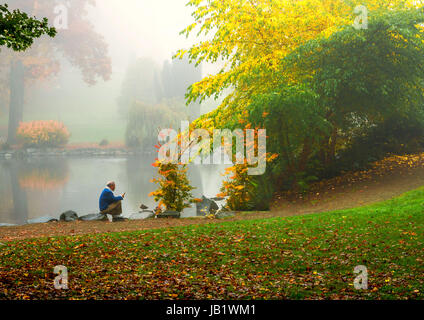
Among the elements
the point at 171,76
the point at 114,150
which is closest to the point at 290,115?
the point at 114,150

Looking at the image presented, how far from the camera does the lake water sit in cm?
1387

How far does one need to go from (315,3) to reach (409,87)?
385cm

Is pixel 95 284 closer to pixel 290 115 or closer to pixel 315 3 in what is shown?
pixel 290 115

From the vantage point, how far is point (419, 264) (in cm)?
515

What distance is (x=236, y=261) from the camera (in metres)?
5.64

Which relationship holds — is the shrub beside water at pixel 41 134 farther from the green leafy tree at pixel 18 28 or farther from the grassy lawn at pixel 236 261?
the green leafy tree at pixel 18 28

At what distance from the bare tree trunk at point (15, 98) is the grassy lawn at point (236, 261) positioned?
33.1 meters

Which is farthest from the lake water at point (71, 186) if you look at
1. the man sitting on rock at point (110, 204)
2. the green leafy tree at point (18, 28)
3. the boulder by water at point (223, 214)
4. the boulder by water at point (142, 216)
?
the green leafy tree at point (18, 28)

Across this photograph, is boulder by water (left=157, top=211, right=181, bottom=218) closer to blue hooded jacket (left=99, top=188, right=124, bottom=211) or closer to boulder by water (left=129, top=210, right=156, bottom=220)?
boulder by water (left=129, top=210, right=156, bottom=220)

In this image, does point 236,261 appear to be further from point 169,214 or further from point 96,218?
point 96,218

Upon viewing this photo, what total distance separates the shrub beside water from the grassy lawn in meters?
30.5

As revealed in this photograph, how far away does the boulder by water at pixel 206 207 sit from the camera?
1033 centimetres

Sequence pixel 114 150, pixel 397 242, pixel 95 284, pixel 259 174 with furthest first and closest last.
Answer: pixel 114 150 → pixel 259 174 → pixel 397 242 → pixel 95 284

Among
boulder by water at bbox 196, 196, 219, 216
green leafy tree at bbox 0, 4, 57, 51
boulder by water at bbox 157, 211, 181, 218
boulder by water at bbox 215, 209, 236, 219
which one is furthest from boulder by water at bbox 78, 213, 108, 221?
green leafy tree at bbox 0, 4, 57, 51
